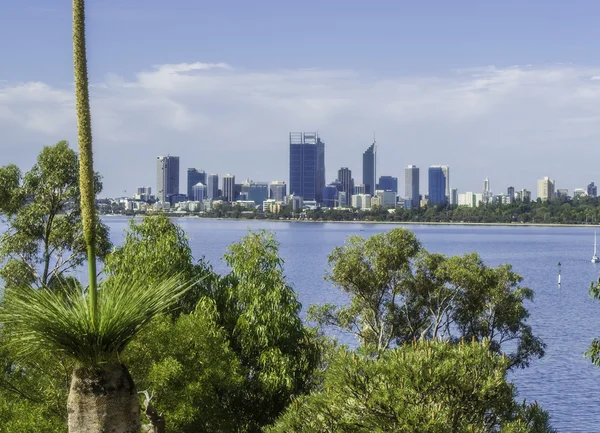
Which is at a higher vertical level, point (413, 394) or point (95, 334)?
point (95, 334)

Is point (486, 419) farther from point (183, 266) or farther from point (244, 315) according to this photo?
point (183, 266)

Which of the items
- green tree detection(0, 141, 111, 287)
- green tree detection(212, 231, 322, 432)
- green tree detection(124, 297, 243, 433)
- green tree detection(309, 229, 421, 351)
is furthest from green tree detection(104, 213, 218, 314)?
green tree detection(309, 229, 421, 351)

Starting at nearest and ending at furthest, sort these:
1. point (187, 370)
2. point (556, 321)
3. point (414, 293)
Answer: point (187, 370) → point (414, 293) → point (556, 321)

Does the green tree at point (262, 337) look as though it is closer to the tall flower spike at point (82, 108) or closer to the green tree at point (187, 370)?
the green tree at point (187, 370)

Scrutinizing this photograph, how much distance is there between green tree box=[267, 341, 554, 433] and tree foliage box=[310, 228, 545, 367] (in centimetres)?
1326

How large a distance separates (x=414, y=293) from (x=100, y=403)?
775 inches

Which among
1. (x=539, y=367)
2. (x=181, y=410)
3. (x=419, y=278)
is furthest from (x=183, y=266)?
(x=539, y=367)

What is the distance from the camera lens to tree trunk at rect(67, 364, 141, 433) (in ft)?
19.5

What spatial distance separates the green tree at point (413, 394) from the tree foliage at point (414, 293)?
Answer: 43.5 feet

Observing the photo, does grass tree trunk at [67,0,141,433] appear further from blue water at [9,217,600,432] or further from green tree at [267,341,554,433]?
blue water at [9,217,600,432]

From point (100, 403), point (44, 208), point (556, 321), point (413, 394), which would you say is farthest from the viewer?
point (556, 321)

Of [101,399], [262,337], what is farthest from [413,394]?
[262,337]

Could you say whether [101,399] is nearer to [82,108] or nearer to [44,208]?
[82,108]

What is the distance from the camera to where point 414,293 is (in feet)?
82.3
